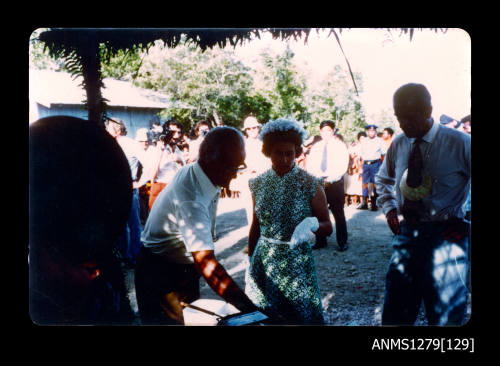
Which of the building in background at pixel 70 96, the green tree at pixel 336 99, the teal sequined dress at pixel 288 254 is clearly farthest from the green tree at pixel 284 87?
the building in background at pixel 70 96

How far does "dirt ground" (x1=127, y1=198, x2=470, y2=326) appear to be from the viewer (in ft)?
10.5

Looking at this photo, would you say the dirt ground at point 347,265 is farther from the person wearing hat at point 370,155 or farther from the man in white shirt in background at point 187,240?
the man in white shirt in background at point 187,240

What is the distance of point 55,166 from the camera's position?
1.82 metres

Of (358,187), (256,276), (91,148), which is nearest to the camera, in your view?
(91,148)

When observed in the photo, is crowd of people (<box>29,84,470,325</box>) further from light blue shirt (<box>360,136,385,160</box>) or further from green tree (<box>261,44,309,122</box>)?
light blue shirt (<box>360,136,385,160</box>)

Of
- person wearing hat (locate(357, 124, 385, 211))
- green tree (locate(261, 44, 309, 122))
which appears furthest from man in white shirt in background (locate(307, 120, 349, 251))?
green tree (locate(261, 44, 309, 122))

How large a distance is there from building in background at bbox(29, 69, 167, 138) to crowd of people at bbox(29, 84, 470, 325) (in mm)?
94

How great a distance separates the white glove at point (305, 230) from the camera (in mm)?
2039

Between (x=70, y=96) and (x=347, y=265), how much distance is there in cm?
356
